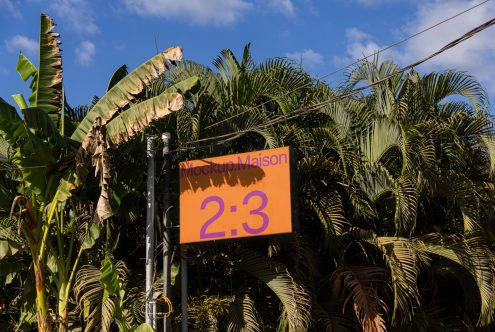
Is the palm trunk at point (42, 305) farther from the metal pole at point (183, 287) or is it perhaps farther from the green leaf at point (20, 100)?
the green leaf at point (20, 100)

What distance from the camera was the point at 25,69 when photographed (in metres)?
12.3

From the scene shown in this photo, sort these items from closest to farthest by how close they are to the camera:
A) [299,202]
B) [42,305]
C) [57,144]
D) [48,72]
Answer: [42,305] < [57,144] < [48,72] < [299,202]

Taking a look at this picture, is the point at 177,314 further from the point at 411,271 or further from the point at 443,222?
the point at 443,222

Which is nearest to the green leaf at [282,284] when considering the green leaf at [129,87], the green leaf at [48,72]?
the green leaf at [129,87]

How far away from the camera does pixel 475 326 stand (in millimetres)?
13867

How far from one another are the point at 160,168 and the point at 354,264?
13.0ft

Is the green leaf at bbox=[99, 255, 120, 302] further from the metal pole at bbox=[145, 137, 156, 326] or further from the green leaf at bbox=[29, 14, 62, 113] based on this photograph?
the green leaf at bbox=[29, 14, 62, 113]

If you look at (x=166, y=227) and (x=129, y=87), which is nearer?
(x=166, y=227)

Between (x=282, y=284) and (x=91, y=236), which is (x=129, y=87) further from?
(x=282, y=284)

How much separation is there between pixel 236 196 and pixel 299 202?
2.35 meters

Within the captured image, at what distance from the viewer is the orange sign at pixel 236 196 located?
35.1 feet

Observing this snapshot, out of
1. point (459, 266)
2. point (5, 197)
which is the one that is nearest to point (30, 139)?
point (5, 197)

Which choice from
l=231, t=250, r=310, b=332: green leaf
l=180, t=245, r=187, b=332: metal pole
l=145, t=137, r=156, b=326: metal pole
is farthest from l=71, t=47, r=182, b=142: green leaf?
l=231, t=250, r=310, b=332: green leaf

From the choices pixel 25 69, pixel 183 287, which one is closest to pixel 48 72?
pixel 25 69
